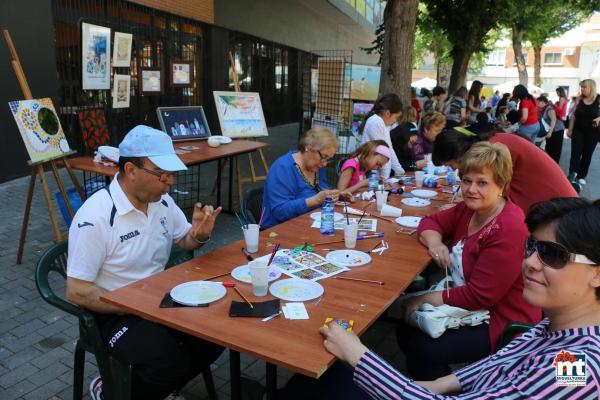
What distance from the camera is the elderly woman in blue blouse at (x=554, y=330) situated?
125 centimetres

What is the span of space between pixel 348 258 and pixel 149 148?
1.23 metres

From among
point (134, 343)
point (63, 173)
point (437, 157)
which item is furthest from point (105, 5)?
point (134, 343)

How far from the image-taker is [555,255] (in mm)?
1380

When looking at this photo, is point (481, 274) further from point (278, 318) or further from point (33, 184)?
point (33, 184)

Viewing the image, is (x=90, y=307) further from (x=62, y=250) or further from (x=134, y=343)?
(x=62, y=250)

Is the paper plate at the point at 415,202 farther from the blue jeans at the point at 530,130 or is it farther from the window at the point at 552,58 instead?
the window at the point at 552,58

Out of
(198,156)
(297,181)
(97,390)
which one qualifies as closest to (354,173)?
(297,181)

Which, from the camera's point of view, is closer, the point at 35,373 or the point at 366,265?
the point at 366,265

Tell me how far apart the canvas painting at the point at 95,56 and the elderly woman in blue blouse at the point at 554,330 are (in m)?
5.65

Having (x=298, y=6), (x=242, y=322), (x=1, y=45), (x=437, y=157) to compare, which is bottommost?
(x=242, y=322)

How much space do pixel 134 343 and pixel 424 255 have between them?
165 cm

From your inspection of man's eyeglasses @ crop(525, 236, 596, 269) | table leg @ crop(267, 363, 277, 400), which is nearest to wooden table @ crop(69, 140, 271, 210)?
table leg @ crop(267, 363, 277, 400)

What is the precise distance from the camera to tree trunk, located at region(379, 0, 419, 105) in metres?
8.00

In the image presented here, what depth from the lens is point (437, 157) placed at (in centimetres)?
369
